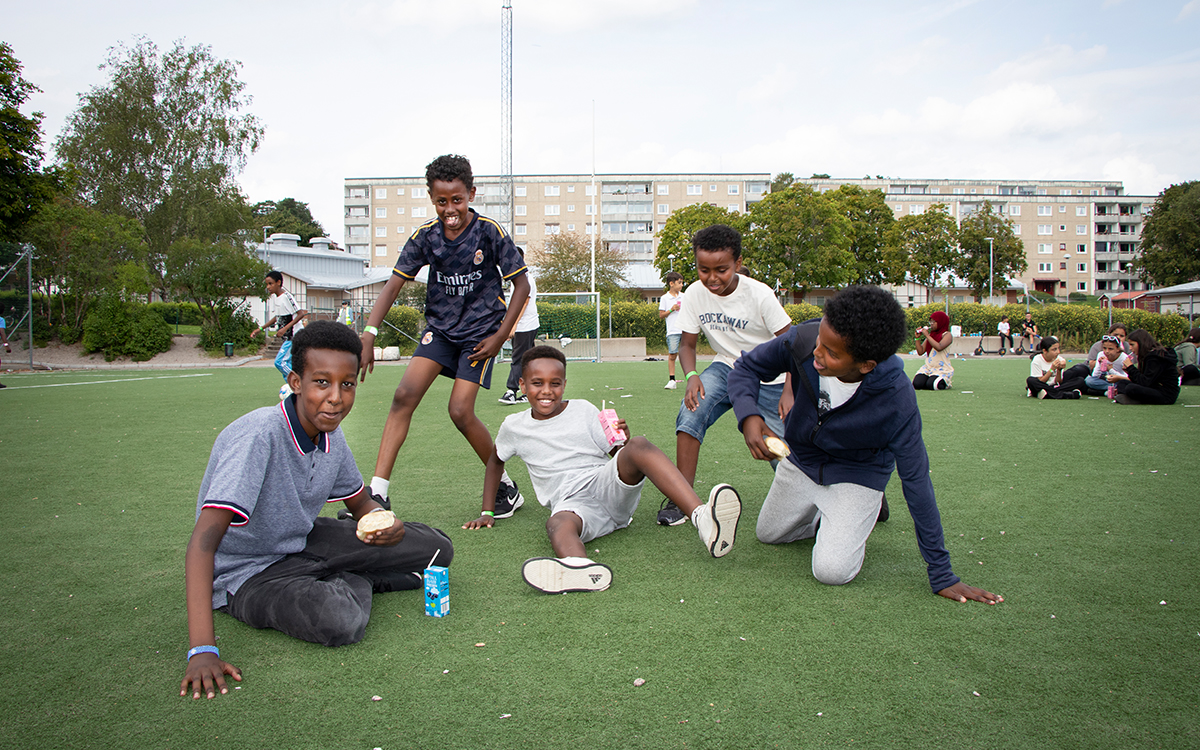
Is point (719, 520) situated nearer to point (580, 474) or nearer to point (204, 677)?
point (580, 474)

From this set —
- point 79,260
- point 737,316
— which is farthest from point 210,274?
point 737,316

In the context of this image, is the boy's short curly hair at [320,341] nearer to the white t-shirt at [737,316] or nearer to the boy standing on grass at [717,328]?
the boy standing on grass at [717,328]

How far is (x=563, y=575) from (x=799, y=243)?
39972 mm

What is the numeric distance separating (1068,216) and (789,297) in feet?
194

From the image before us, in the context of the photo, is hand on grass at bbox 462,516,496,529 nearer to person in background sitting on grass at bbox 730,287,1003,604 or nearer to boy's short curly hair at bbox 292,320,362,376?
person in background sitting on grass at bbox 730,287,1003,604

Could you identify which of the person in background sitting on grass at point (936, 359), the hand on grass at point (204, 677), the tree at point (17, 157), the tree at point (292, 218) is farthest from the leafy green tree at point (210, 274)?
the tree at point (292, 218)

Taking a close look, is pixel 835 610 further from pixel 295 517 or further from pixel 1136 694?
pixel 295 517

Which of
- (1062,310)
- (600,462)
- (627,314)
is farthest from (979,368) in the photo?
(600,462)

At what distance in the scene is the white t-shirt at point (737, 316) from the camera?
4.67 metres

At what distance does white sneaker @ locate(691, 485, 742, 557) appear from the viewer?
3119 millimetres

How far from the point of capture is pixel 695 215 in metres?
48.4

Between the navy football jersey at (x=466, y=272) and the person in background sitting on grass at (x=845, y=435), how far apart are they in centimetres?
182

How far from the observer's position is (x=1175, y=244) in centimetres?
5581

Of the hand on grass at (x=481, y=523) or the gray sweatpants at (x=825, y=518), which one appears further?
the hand on grass at (x=481, y=523)
